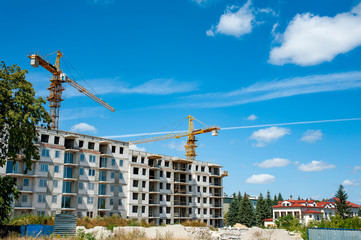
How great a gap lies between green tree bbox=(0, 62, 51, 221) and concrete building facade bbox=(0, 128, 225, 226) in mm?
21559

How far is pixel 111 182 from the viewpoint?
69625 mm

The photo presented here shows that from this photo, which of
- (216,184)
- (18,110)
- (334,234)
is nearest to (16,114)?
(18,110)

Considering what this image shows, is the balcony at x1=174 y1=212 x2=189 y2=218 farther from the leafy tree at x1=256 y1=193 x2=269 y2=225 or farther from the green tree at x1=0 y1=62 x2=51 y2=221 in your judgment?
the green tree at x1=0 y1=62 x2=51 y2=221

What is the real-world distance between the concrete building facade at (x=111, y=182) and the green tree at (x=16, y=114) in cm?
2156

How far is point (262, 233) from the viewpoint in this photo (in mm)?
50688

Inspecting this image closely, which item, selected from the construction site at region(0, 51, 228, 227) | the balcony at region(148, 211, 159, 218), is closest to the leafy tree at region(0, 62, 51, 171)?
the construction site at region(0, 51, 228, 227)

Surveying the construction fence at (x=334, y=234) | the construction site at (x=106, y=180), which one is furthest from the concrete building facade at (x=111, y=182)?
the construction fence at (x=334, y=234)

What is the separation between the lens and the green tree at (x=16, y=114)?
118 ft

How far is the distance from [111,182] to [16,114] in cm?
3633

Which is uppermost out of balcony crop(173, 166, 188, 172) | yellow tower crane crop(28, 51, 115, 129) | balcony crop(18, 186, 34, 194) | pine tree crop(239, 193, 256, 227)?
yellow tower crane crop(28, 51, 115, 129)

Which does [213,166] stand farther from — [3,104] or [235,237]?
[3,104]

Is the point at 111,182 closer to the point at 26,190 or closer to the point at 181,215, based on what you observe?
the point at 26,190

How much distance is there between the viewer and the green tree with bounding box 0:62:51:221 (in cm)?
3584

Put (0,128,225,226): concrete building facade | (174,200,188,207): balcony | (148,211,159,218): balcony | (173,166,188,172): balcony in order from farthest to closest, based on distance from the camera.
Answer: (173,166,188,172): balcony < (174,200,188,207): balcony < (148,211,159,218): balcony < (0,128,225,226): concrete building facade
